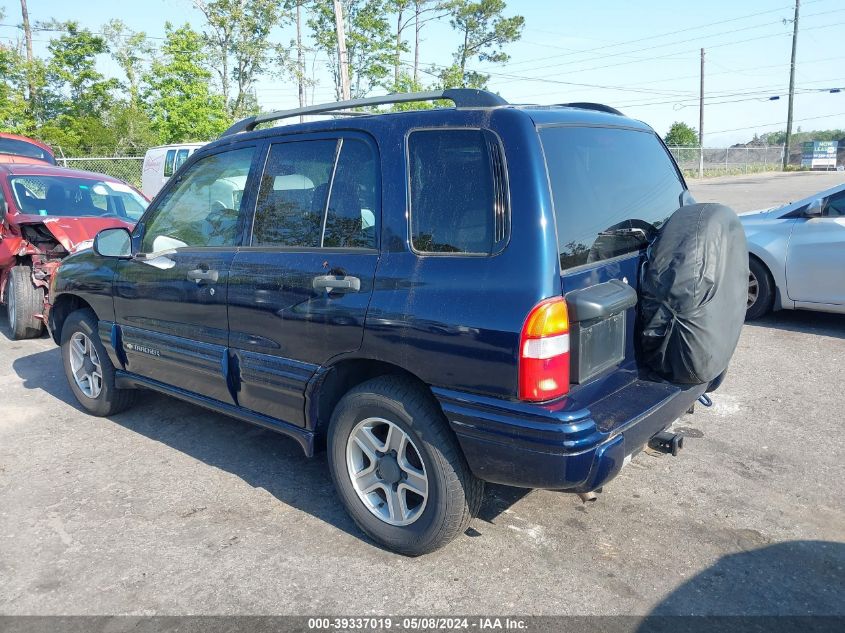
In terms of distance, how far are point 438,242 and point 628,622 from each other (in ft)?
5.61

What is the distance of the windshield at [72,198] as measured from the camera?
7.74 metres

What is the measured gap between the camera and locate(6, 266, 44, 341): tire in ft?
23.9

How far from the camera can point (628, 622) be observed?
8.70ft

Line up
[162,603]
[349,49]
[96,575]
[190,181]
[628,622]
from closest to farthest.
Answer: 1. [628,622]
2. [162,603]
3. [96,575]
4. [190,181]
5. [349,49]

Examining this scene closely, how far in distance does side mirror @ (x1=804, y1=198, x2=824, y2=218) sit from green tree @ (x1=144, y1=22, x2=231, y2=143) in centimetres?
1866

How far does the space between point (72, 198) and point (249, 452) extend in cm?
521

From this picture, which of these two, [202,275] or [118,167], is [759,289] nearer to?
[202,275]

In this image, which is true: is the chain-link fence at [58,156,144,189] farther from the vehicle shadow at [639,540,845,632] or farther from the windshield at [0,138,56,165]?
the vehicle shadow at [639,540,845,632]

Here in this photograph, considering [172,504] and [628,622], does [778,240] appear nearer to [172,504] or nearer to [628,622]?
[628,622]

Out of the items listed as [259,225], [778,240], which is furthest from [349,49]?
[259,225]

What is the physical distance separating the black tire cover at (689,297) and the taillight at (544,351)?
0.63m

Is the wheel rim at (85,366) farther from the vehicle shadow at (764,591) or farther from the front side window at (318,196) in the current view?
the vehicle shadow at (764,591)

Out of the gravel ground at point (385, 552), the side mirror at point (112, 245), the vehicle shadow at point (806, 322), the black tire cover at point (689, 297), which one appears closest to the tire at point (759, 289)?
the vehicle shadow at point (806, 322)

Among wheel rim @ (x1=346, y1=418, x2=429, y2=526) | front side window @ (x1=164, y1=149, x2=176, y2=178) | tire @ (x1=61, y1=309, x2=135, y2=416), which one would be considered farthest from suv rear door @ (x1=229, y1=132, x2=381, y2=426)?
front side window @ (x1=164, y1=149, x2=176, y2=178)
